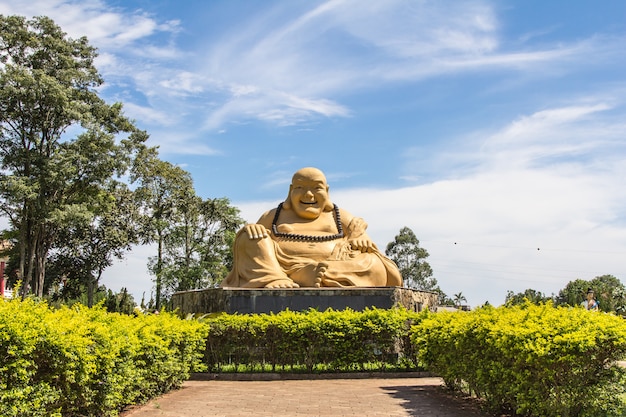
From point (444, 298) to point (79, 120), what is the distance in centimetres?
3149

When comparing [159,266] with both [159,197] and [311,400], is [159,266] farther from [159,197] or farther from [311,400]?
[311,400]

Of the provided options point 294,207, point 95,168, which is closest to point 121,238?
point 95,168

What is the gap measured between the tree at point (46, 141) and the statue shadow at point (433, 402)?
14992 mm

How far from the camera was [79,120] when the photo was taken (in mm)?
21641

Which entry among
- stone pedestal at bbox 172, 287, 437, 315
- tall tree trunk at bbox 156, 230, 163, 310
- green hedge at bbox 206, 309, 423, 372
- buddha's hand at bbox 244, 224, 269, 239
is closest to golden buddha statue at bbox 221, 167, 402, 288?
buddha's hand at bbox 244, 224, 269, 239

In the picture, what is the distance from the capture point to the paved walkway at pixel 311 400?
22.1ft

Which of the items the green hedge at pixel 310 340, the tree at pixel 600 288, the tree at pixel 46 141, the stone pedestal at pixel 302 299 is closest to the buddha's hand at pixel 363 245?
the stone pedestal at pixel 302 299

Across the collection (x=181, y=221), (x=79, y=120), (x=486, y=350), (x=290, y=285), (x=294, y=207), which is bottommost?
(x=486, y=350)

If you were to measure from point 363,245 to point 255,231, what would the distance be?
2148 millimetres

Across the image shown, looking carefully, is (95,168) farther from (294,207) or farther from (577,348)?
(577,348)

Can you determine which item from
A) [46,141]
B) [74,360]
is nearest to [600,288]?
[46,141]

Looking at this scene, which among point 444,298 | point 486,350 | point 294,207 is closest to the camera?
point 486,350

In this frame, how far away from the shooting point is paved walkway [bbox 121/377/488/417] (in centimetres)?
675

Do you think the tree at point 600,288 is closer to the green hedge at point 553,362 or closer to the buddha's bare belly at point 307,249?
the buddha's bare belly at point 307,249
